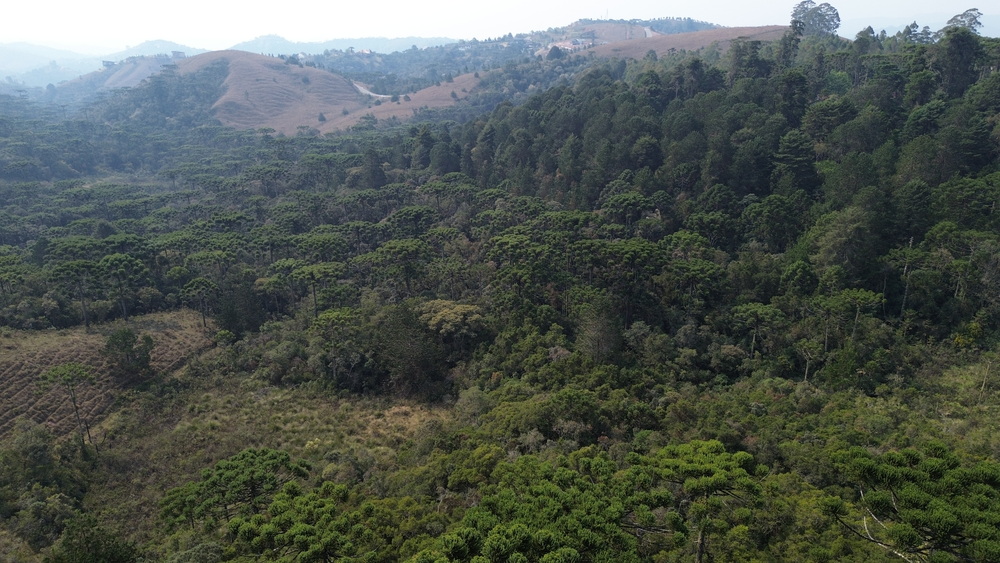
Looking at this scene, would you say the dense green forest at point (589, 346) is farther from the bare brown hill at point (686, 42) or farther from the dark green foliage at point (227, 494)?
the bare brown hill at point (686, 42)

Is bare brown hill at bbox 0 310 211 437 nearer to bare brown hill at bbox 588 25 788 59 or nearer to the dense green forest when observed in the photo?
the dense green forest

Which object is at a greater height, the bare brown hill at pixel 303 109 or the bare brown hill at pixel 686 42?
the bare brown hill at pixel 686 42

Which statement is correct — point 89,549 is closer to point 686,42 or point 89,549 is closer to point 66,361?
point 66,361

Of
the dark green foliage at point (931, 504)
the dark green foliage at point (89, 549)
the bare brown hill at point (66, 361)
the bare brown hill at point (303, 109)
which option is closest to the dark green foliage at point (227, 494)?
the dark green foliage at point (89, 549)

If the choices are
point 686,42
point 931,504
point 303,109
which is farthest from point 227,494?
point 686,42

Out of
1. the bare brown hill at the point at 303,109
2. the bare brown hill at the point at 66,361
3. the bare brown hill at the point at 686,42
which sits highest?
the bare brown hill at the point at 686,42

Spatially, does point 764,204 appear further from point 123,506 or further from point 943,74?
point 123,506
